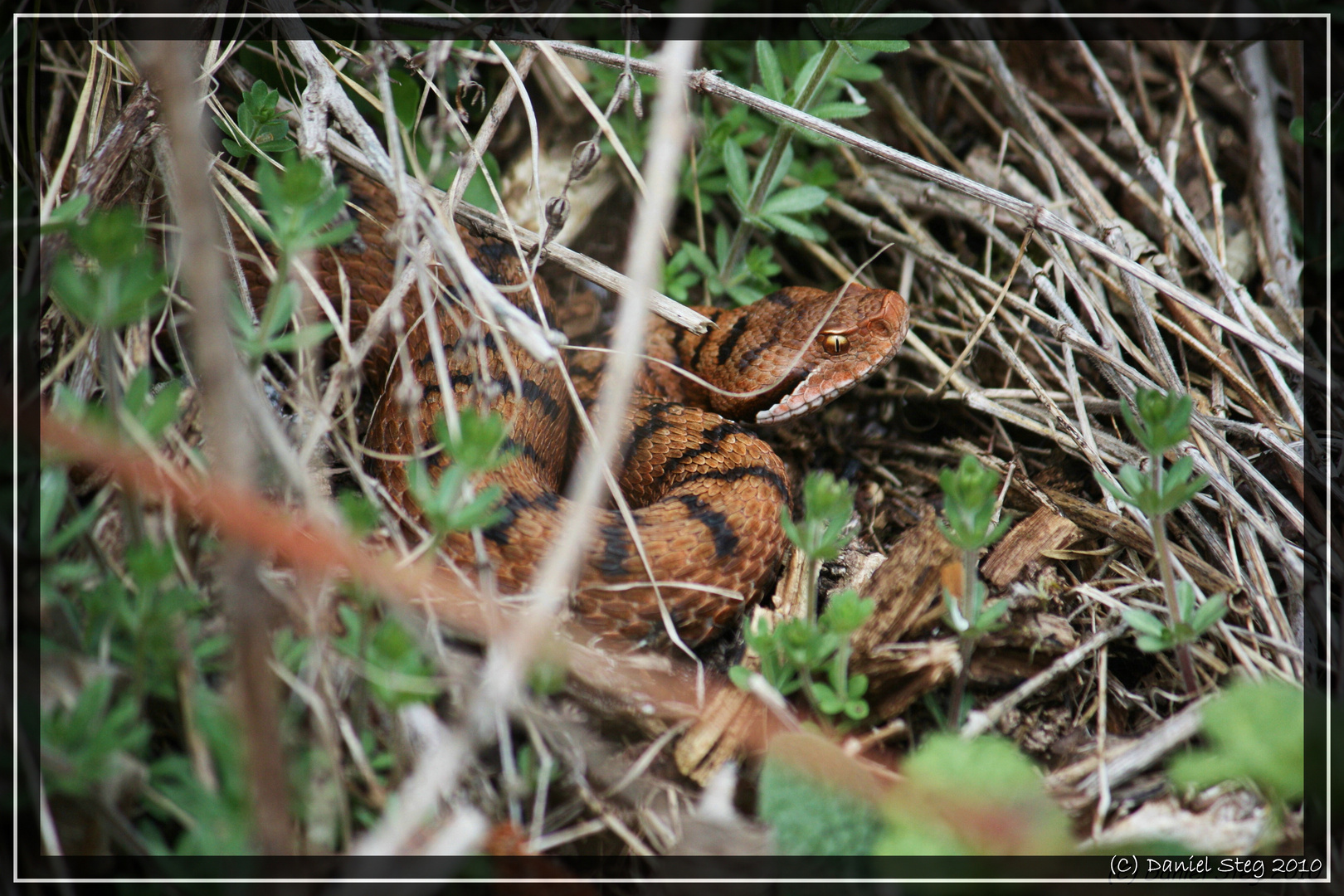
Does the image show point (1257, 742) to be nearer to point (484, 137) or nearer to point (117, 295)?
point (117, 295)

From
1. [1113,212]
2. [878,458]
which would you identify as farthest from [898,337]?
[1113,212]

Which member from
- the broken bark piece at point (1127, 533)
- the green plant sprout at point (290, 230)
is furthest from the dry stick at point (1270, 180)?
the green plant sprout at point (290, 230)

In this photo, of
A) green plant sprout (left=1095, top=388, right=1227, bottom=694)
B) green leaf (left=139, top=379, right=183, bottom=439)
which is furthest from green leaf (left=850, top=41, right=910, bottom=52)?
green leaf (left=139, top=379, right=183, bottom=439)

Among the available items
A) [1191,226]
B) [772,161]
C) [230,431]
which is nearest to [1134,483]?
[1191,226]

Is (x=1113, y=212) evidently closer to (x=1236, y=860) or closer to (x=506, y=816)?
(x=1236, y=860)

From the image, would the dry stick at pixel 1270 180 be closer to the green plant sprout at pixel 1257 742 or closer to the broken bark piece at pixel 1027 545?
the broken bark piece at pixel 1027 545
